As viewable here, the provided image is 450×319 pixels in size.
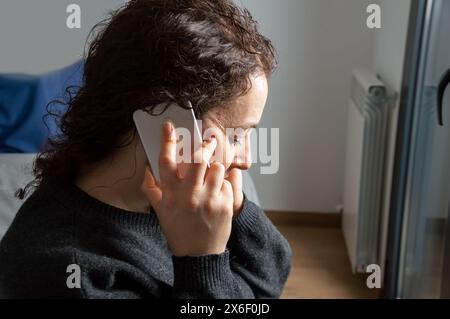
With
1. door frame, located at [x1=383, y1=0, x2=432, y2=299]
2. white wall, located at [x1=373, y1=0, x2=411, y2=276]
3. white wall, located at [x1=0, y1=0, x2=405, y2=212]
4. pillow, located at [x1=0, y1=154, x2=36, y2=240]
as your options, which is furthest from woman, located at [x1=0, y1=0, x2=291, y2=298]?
white wall, located at [x1=373, y1=0, x2=411, y2=276]

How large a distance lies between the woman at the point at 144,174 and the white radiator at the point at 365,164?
3.24 ft

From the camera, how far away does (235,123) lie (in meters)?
0.61

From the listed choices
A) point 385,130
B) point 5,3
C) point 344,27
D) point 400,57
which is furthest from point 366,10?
point 5,3

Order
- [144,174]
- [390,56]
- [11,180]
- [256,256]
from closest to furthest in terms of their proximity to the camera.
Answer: [144,174] < [256,256] < [11,180] < [390,56]

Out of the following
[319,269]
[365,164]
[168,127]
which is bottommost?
[319,269]

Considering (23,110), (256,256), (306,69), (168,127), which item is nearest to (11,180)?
(23,110)

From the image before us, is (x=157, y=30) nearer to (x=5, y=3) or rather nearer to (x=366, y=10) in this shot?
(x=5, y=3)

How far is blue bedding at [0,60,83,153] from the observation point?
4.74ft

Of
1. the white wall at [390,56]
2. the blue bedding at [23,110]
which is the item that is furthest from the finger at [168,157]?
the white wall at [390,56]

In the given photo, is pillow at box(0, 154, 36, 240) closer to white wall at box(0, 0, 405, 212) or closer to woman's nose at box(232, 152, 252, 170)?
white wall at box(0, 0, 405, 212)

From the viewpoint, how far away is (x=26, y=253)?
22.5 inches

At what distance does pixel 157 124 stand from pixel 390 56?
1.23 m

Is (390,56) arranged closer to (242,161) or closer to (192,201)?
(242,161)

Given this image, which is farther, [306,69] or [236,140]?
[306,69]
